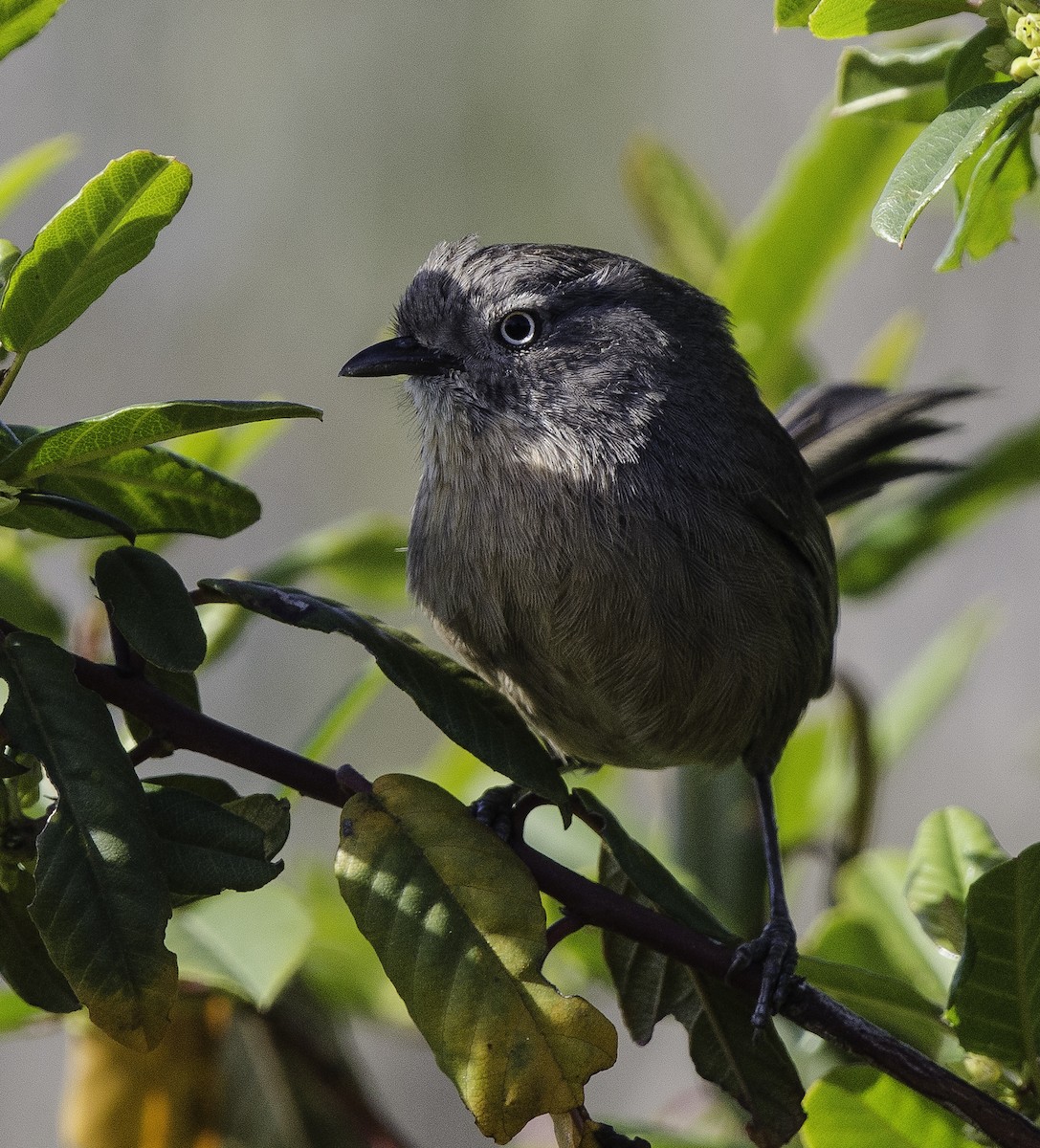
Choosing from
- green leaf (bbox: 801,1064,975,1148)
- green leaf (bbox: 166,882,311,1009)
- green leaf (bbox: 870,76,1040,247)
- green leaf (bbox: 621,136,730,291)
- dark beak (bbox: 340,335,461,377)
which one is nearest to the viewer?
green leaf (bbox: 870,76,1040,247)

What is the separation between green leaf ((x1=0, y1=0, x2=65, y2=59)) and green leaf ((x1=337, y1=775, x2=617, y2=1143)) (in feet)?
4.01

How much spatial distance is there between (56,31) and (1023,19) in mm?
9176

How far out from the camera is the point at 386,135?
10188mm

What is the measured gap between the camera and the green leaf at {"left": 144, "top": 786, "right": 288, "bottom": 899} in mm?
1863

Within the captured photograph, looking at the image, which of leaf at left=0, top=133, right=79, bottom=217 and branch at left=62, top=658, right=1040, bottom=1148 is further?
leaf at left=0, top=133, right=79, bottom=217

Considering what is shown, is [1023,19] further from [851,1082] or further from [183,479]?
[851,1082]

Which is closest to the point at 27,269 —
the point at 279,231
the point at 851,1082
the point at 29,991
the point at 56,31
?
the point at 29,991

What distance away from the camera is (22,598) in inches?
124

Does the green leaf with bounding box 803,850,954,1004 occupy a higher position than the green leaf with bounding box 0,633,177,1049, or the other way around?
the green leaf with bounding box 0,633,177,1049

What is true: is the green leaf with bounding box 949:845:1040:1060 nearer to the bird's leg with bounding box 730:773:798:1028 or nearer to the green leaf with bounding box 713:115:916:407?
the bird's leg with bounding box 730:773:798:1028

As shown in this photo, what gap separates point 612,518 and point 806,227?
60.6 inches

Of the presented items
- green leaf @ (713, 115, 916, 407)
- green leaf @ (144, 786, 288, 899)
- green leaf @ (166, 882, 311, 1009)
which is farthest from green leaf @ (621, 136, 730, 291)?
green leaf @ (144, 786, 288, 899)

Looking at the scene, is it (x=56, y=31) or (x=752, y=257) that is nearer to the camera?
(x=752, y=257)

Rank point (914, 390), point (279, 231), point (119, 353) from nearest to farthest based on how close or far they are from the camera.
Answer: point (914, 390) < point (119, 353) < point (279, 231)
